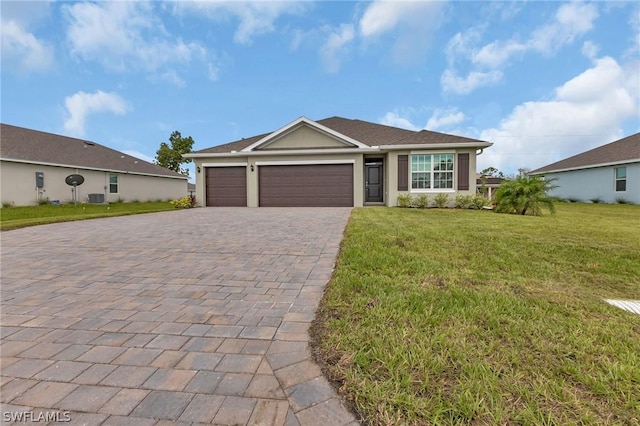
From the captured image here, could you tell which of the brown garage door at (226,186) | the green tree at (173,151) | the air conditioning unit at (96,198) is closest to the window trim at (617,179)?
the brown garage door at (226,186)

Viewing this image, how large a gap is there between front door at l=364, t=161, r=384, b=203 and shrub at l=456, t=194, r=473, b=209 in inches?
161

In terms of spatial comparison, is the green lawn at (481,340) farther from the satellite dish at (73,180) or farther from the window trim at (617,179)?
the window trim at (617,179)

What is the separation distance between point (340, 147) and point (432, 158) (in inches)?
181

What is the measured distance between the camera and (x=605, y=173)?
19.8 meters

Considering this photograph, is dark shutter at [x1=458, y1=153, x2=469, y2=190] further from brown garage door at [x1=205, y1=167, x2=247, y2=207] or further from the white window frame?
brown garage door at [x1=205, y1=167, x2=247, y2=207]

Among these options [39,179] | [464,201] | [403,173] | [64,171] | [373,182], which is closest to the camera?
[464,201]

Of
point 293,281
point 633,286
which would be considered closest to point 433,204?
point 633,286

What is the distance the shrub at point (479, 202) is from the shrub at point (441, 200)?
44.1 inches

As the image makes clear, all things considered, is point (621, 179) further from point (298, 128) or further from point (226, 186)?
point (226, 186)

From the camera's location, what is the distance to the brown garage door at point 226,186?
16.4 m

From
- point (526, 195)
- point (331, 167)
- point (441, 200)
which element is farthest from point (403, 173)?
point (526, 195)

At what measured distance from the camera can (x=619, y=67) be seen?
16.6 meters

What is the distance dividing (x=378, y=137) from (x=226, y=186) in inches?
345

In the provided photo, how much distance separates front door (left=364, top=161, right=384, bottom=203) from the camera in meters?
16.9
